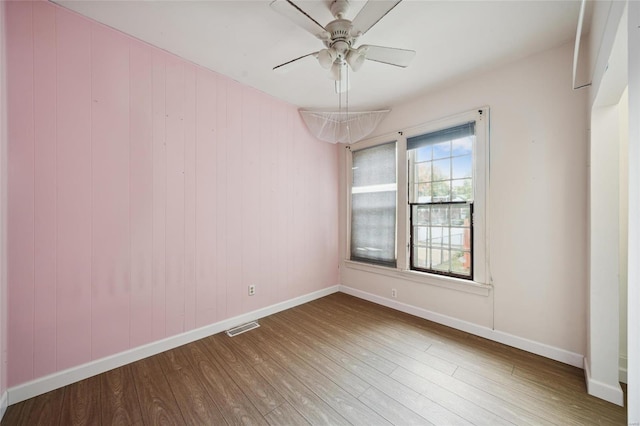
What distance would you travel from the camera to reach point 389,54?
1.79 meters

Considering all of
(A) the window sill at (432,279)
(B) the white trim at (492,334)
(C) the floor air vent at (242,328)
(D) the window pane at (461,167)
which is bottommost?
(C) the floor air vent at (242,328)

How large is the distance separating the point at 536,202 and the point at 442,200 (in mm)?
835

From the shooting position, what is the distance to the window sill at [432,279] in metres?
2.53

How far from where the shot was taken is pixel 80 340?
6.14ft

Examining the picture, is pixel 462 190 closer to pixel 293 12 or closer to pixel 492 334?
pixel 492 334

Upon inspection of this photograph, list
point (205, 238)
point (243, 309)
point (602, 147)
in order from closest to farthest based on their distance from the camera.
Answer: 1. point (602, 147)
2. point (205, 238)
3. point (243, 309)

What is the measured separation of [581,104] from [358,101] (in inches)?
83.1

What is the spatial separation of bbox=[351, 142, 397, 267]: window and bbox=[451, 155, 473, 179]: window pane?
0.75m

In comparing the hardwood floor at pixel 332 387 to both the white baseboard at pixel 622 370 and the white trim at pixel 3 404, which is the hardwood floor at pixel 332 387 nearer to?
the white trim at pixel 3 404

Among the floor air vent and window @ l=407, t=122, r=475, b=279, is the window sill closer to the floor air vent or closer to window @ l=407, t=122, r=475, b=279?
window @ l=407, t=122, r=475, b=279

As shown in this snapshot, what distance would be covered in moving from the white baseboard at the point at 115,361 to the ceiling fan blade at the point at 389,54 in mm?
2869

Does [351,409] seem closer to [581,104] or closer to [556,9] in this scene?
[581,104]

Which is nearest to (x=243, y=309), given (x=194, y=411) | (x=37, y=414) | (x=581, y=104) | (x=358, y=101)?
(x=194, y=411)

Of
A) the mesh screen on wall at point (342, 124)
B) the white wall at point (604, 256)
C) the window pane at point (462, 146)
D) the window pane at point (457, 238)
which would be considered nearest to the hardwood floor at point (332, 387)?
the white wall at point (604, 256)
